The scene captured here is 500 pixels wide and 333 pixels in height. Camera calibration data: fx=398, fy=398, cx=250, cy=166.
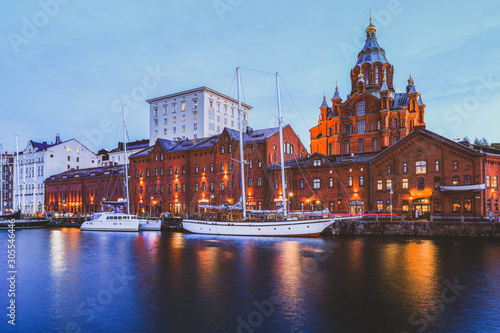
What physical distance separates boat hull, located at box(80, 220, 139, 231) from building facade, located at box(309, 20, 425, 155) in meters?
46.3

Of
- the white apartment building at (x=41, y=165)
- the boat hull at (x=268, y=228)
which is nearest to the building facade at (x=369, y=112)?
the boat hull at (x=268, y=228)

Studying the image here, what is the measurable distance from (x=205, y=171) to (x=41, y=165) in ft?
206

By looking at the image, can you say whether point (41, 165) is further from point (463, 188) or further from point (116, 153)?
point (463, 188)

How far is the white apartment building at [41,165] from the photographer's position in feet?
374

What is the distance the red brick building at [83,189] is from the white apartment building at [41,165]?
14.2 ft

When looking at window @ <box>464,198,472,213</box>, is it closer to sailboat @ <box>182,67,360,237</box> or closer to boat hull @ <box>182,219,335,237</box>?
sailboat @ <box>182,67,360,237</box>

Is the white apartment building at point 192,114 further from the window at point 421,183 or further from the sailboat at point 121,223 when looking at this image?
the window at point 421,183

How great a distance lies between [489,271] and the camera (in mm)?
27797

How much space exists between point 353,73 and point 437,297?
8075 centimetres

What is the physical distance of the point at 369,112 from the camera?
86562 millimetres

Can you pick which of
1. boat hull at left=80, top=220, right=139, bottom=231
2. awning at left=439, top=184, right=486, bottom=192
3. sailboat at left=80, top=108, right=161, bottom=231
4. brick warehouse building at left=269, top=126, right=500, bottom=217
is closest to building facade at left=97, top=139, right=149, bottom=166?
boat hull at left=80, top=220, right=139, bottom=231

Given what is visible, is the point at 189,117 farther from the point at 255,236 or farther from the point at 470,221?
the point at 470,221

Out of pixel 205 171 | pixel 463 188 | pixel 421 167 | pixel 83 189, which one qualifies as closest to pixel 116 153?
pixel 83 189

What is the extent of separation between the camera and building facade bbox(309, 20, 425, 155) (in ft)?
274
